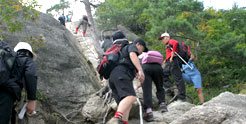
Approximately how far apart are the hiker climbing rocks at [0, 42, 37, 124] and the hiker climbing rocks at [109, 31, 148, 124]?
1.30m

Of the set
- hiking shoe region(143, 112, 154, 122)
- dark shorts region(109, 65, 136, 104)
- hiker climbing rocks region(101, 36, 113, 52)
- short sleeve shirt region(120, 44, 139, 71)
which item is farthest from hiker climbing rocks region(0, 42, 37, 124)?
hiker climbing rocks region(101, 36, 113, 52)

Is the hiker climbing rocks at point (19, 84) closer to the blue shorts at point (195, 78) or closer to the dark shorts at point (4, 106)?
the dark shorts at point (4, 106)

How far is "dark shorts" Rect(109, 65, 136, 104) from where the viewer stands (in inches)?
159

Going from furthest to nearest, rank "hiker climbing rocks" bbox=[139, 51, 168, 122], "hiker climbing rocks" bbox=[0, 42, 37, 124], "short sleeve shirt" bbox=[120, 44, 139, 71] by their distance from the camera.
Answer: "hiker climbing rocks" bbox=[139, 51, 168, 122] → "short sleeve shirt" bbox=[120, 44, 139, 71] → "hiker climbing rocks" bbox=[0, 42, 37, 124]

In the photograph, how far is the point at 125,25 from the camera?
19.3m

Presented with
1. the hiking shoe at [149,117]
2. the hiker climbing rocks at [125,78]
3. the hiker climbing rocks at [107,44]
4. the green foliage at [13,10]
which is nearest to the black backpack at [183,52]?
the hiker climbing rocks at [107,44]

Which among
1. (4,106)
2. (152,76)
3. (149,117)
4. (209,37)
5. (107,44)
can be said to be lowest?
(149,117)

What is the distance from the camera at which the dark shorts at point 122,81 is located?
13.2 feet

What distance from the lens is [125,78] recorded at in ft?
13.5

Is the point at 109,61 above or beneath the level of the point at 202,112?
above

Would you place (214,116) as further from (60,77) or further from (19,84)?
(60,77)

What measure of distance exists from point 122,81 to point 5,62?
1.80 meters

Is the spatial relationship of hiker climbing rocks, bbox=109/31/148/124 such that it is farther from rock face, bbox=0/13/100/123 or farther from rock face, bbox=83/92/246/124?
rock face, bbox=0/13/100/123

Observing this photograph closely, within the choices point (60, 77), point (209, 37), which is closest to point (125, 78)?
point (60, 77)
